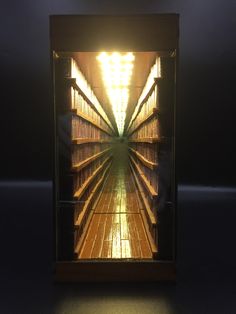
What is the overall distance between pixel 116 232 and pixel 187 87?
9.73 meters

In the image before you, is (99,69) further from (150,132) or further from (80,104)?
(150,132)

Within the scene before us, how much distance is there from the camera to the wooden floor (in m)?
4.21

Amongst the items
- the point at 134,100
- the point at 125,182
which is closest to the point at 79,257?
the point at 134,100

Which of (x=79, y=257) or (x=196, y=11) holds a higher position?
(x=196, y=11)

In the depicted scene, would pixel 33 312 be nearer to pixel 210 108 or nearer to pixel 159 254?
pixel 159 254

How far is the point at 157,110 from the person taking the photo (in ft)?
12.3

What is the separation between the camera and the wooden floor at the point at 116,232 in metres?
4.21

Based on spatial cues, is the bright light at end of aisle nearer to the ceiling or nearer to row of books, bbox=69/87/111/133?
the ceiling

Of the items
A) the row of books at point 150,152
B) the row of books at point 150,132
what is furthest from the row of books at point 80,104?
the row of books at point 150,152

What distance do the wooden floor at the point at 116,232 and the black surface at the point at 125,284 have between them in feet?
1.42

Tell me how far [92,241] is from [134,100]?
4.67m

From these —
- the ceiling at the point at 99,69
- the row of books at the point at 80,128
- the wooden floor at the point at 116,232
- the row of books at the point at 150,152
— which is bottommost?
the wooden floor at the point at 116,232

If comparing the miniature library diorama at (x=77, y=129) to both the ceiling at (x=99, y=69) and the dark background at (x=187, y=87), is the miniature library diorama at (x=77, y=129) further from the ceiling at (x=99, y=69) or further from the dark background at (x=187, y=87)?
the dark background at (x=187, y=87)

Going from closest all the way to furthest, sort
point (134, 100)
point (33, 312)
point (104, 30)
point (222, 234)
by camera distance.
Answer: point (33, 312) < point (104, 30) < point (222, 234) < point (134, 100)
